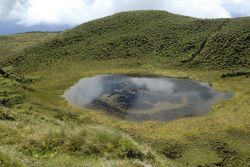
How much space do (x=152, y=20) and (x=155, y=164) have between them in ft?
366

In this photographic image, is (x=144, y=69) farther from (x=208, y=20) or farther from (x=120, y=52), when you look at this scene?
(x=208, y=20)

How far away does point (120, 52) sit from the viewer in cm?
10712

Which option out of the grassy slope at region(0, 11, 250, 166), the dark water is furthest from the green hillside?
the dark water

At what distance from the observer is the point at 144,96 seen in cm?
6375

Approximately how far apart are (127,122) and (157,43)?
2493 inches

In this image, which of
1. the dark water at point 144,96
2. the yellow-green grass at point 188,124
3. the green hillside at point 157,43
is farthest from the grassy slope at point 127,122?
the dark water at point 144,96

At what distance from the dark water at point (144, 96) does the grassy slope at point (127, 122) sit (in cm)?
255

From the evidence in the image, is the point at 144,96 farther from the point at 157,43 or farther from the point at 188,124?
the point at 157,43

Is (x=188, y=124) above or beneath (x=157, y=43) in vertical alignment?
beneath

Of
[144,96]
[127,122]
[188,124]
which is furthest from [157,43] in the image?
[188,124]

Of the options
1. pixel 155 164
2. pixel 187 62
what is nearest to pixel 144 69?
pixel 187 62

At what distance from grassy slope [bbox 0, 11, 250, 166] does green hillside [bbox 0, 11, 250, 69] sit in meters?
0.27

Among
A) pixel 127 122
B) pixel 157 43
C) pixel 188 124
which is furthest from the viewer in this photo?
pixel 157 43

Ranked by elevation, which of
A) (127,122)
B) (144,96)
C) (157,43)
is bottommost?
(127,122)
